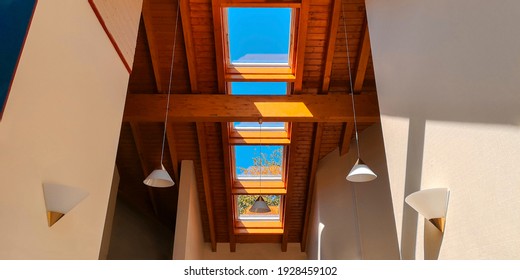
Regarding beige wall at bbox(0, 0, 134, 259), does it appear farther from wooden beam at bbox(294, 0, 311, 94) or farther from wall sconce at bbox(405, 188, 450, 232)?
wooden beam at bbox(294, 0, 311, 94)

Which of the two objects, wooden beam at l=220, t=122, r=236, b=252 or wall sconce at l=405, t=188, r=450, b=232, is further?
wooden beam at l=220, t=122, r=236, b=252

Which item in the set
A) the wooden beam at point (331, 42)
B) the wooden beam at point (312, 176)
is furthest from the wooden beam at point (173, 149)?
the wooden beam at point (331, 42)

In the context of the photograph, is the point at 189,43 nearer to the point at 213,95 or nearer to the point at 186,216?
the point at 213,95

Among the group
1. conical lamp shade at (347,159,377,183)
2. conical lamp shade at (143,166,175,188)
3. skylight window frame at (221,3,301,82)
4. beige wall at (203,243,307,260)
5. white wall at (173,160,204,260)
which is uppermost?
skylight window frame at (221,3,301,82)

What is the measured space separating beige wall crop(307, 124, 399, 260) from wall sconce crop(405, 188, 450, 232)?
11.3 ft

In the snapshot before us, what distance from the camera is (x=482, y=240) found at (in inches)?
69.4

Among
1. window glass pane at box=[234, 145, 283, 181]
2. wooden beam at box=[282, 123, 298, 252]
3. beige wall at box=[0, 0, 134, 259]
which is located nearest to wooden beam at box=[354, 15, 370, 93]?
wooden beam at box=[282, 123, 298, 252]

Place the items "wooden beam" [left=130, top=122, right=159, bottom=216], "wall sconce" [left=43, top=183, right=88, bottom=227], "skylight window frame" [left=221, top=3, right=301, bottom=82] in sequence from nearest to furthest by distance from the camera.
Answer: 1. "wall sconce" [left=43, top=183, right=88, bottom=227]
2. "skylight window frame" [left=221, top=3, right=301, bottom=82]
3. "wooden beam" [left=130, top=122, right=159, bottom=216]

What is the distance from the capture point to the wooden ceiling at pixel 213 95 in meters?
4.81

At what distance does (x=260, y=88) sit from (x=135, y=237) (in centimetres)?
435

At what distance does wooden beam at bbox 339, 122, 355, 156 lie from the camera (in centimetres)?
618

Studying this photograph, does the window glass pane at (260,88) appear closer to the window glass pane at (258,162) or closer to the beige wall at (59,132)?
the window glass pane at (258,162)

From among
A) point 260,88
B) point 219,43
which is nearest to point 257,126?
point 260,88
